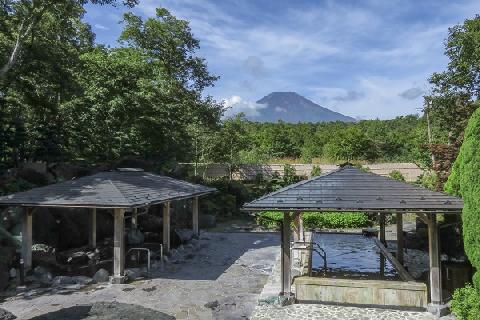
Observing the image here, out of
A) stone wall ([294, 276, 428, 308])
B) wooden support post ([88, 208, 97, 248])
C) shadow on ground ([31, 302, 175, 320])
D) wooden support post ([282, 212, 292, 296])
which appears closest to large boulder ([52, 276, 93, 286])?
shadow on ground ([31, 302, 175, 320])

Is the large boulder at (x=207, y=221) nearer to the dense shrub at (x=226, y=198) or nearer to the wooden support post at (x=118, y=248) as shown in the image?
the dense shrub at (x=226, y=198)

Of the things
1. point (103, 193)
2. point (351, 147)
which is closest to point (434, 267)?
point (103, 193)

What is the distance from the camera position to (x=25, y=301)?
11016 mm

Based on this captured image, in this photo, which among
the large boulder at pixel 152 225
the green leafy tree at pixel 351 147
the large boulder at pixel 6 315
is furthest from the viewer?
the green leafy tree at pixel 351 147

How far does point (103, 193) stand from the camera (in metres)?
13.2

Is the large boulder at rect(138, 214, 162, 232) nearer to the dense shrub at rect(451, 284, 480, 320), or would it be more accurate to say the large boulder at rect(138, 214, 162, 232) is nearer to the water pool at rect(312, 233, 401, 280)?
the water pool at rect(312, 233, 401, 280)

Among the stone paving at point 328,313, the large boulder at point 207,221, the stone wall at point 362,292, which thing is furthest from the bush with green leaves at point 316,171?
the stone paving at point 328,313

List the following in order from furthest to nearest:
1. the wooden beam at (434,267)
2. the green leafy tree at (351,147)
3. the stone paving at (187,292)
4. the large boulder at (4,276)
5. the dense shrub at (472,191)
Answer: the green leafy tree at (351,147) < the large boulder at (4,276) < the stone paving at (187,292) < the wooden beam at (434,267) < the dense shrub at (472,191)

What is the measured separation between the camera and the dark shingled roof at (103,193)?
12.6 meters

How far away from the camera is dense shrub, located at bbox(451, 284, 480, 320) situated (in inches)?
325

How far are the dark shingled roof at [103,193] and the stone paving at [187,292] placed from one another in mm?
2520

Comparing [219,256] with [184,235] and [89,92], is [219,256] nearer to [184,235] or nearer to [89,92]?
[184,235]

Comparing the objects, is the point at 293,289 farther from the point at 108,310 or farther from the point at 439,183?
the point at 439,183

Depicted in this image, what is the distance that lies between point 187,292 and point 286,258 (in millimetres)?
3207
